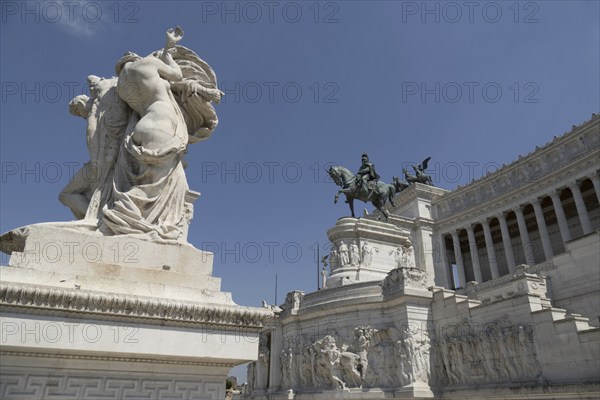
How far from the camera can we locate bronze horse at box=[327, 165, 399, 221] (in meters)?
34.8

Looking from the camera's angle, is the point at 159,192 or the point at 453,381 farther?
the point at 453,381

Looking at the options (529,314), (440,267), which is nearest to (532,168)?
(440,267)

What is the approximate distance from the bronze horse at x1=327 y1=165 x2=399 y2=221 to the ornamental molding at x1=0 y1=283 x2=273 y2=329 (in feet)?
98.1

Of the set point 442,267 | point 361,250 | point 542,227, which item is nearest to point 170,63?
point 361,250

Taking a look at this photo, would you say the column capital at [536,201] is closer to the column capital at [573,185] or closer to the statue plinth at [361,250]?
the column capital at [573,185]

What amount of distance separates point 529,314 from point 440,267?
38924mm

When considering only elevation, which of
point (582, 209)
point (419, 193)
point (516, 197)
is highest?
point (419, 193)

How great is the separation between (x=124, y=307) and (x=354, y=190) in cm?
3161

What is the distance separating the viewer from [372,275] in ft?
93.0

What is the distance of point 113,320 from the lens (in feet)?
13.6

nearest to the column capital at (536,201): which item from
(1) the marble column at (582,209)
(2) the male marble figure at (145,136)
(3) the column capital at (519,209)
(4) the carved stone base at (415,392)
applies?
(3) the column capital at (519,209)

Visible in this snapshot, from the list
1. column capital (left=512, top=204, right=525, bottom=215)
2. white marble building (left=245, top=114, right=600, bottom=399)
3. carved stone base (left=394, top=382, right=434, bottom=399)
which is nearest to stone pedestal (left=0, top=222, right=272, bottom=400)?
white marble building (left=245, top=114, right=600, bottom=399)

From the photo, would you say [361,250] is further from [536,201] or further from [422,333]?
[536,201]

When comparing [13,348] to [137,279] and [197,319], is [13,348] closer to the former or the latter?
[137,279]
